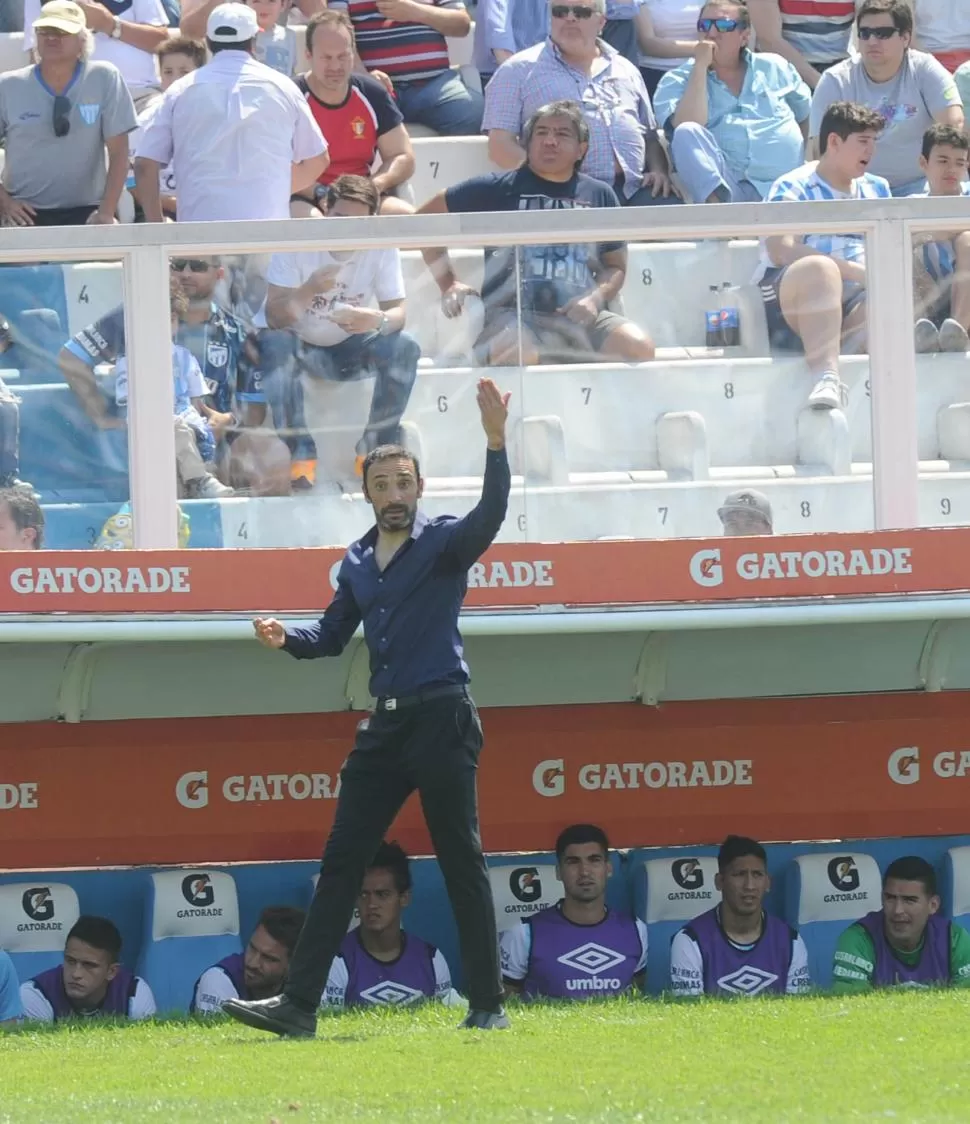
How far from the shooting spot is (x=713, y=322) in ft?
25.7

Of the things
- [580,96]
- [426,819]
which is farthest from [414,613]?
[580,96]

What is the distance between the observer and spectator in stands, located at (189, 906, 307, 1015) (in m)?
8.87

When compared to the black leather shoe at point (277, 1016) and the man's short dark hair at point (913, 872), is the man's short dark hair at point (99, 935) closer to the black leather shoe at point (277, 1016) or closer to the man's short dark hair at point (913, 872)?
the black leather shoe at point (277, 1016)

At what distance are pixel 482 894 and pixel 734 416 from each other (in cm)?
230

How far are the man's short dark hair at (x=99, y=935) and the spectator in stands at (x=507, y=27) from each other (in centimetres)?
556

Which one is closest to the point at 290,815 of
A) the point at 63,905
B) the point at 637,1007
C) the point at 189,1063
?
the point at 63,905

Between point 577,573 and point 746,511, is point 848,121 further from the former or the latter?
point 577,573

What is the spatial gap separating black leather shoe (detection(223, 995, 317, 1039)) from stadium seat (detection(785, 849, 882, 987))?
335cm

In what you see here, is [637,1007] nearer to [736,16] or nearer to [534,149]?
[534,149]

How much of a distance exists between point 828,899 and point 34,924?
11.6 feet

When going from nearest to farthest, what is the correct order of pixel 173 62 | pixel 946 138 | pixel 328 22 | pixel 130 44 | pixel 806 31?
pixel 946 138
pixel 328 22
pixel 173 62
pixel 130 44
pixel 806 31

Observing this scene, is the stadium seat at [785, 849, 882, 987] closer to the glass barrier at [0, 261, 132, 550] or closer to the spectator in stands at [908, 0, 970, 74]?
the glass barrier at [0, 261, 132, 550]

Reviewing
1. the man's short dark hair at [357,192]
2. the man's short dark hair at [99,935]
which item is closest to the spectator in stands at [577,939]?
the man's short dark hair at [99,935]

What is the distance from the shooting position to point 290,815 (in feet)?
31.2
